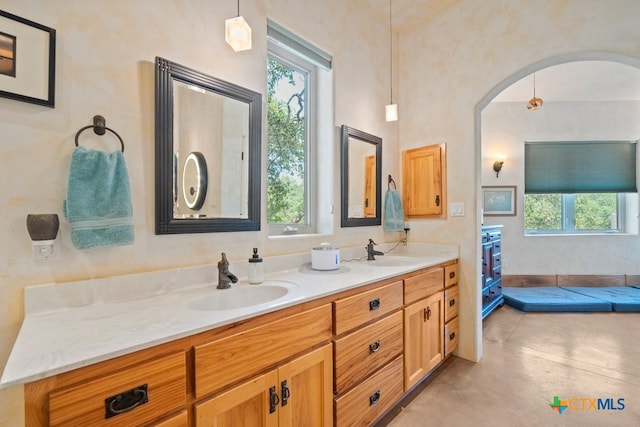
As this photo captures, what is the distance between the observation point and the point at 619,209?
4438 mm

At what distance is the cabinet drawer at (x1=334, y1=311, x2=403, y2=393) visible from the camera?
133 cm

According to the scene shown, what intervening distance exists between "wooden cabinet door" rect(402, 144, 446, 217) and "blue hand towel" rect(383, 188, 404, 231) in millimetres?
198

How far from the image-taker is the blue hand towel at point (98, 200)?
1024 mm

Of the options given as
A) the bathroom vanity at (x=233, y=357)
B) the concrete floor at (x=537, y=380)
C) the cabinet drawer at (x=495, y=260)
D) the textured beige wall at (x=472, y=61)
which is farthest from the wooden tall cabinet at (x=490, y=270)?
the bathroom vanity at (x=233, y=357)

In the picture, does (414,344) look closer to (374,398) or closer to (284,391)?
(374,398)

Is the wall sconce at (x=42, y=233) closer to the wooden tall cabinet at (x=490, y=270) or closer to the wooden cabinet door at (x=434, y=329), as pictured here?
the wooden cabinet door at (x=434, y=329)

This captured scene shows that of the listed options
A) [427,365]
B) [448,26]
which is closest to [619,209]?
[448,26]

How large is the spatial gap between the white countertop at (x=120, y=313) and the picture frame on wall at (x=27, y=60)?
2.18 ft

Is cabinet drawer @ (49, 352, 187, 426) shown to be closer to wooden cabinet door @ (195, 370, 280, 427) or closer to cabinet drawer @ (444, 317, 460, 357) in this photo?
wooden cabinet door @ (195, 370, 280, 427)

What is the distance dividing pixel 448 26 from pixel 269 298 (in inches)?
106

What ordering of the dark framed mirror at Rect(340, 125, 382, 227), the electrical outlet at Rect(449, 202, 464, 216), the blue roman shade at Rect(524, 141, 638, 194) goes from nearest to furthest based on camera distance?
1. the dark framed mirror at Rect(340, 125, 382, 227)
2. the electrical outlet at Rect(449, 202, 464, 216)
3. the blue roman shade at Rect(524, 141, 638, 194)

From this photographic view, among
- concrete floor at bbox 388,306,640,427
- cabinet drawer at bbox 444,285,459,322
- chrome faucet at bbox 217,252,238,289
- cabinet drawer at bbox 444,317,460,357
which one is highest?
chrome faucet at bbox 217,252,238,289

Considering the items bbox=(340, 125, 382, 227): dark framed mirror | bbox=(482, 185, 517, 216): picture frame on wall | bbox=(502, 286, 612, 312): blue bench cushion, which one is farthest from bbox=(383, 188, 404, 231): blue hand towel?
bbox=(482, 185, 517, 216): picture frame on wall

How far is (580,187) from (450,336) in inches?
148
